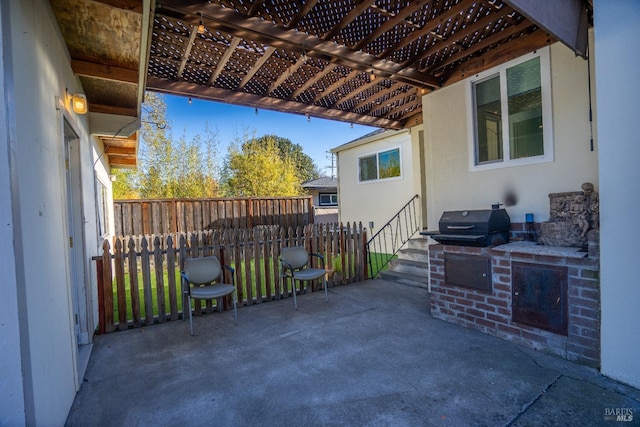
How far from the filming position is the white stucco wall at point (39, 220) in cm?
159

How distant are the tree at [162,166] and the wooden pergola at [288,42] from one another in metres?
7.96

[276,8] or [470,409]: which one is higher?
[276,8]

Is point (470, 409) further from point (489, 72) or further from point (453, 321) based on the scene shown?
point (489, 72)

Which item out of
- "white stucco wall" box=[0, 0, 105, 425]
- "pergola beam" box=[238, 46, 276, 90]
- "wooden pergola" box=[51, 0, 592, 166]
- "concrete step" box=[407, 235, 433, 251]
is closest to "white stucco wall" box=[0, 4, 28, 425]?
"white stucco wall" box=[0, 0, 105, 425]

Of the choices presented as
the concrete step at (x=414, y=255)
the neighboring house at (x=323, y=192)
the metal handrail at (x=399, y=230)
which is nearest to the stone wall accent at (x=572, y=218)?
the concrete step at (x=414, y=255)

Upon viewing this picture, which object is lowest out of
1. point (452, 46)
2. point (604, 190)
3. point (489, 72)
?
point (604, 190)

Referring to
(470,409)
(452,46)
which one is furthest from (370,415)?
(452,46)

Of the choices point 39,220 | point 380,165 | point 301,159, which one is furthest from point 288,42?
point 301,159

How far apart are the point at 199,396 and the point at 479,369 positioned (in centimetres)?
239

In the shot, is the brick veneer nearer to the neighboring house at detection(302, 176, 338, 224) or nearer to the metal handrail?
the metal handrail

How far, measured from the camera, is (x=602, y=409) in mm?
2199

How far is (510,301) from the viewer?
332 cm

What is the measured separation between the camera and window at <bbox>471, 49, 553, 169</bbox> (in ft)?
12.0

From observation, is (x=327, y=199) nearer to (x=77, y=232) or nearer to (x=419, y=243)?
(x=419, y=243)
